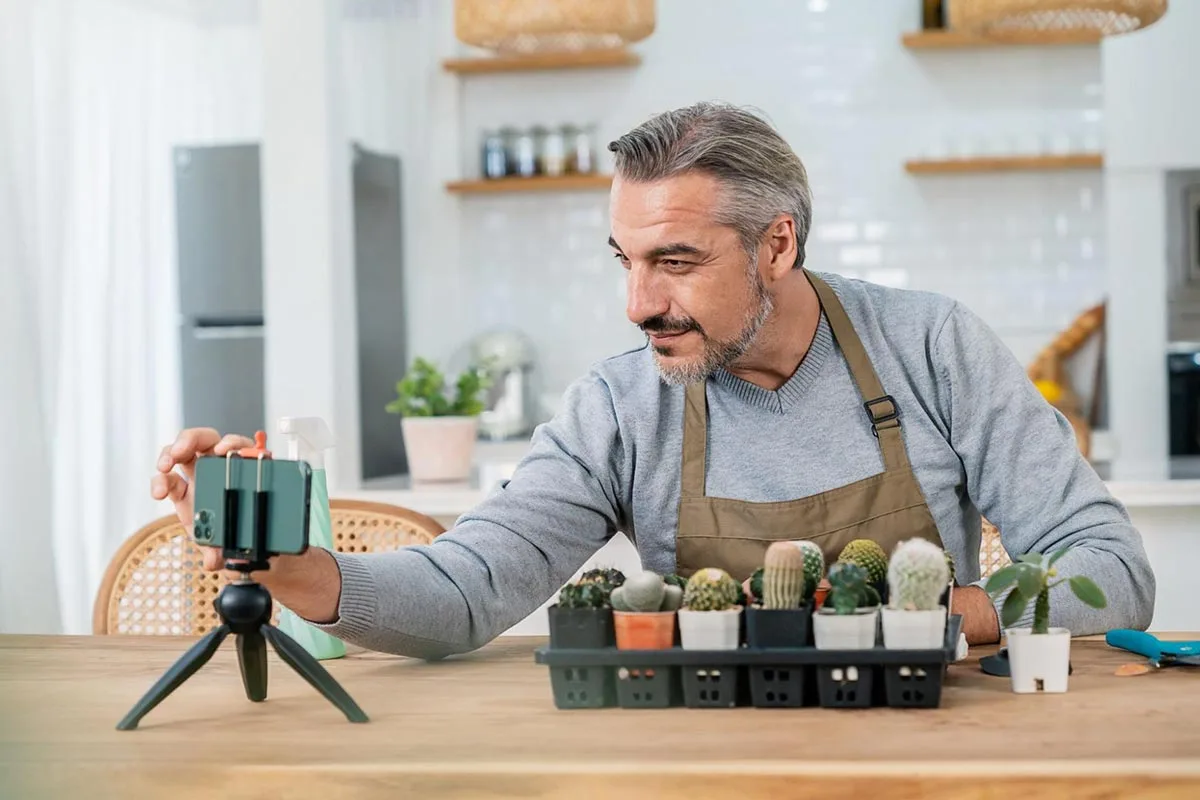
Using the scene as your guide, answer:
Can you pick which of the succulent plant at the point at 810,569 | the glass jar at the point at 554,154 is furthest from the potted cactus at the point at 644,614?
the glass jar at the point at 554,154

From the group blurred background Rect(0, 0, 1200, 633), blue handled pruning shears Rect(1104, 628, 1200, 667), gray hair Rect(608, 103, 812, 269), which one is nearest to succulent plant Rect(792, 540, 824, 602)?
blue handled pruning shears Rect(1104, 628, 1200, 667)

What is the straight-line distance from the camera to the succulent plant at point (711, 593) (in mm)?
1256

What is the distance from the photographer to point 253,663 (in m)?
1.36

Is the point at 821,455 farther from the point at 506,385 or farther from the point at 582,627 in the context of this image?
the point at 506,385

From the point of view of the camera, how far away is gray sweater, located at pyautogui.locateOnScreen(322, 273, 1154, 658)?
1773mm

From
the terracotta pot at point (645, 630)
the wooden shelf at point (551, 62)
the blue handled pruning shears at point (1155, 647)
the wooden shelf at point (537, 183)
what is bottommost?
the blue handled pruning shears at point (1155, 647)

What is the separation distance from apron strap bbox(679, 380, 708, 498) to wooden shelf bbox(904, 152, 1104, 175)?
12.2ft

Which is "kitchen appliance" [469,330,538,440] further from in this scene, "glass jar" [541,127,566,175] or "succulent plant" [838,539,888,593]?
"succulent plant" [838,539,888,593]

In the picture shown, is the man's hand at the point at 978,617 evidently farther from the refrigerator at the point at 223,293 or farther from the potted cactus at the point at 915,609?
the refrigerator at the point at 223,293

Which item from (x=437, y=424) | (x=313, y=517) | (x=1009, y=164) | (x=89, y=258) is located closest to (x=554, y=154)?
(x=1009, y=164)

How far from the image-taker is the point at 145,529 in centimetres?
206

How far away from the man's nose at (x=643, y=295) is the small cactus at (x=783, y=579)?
0.57m

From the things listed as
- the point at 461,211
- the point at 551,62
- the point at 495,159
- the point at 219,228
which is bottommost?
the point at 219,228

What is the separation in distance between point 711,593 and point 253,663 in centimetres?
44
